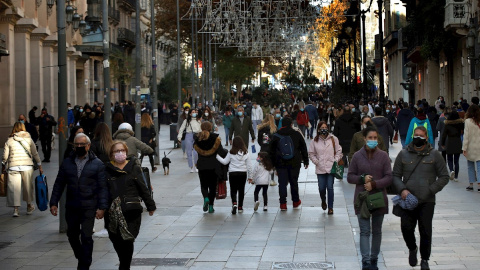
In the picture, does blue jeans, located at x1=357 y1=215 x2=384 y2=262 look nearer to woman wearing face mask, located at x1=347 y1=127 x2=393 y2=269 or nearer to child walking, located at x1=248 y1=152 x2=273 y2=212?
woman wearing face mask, located at x1=347 y1=127 x2=393 y2=269

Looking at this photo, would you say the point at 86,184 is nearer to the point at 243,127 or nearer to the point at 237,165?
the point at 237,165

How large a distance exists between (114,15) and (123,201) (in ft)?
211

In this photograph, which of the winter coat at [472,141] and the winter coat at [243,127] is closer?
the winter coat at [472,141]

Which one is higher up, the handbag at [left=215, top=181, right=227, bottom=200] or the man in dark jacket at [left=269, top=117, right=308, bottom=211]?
the man in dark jacket at [left=269, top=117, right=308, bottom=211]

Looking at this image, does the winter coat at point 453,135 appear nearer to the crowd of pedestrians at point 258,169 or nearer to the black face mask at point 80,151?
the crowd of pedestrians at point 258,169

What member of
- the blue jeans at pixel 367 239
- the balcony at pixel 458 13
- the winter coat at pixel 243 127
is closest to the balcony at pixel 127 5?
the balcony at pixel 458 13

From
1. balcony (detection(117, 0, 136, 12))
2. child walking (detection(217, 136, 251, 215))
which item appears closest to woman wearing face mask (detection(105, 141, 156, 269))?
child walking (detection(217, 136, 251, 215))

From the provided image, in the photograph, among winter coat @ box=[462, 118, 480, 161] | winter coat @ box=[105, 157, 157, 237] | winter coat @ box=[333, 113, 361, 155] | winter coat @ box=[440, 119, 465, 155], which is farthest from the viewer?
winter coat @ box=[333, 113, 361, 155]

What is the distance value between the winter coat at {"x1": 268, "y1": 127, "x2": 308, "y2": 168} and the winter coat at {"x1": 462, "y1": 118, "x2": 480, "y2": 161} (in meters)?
3.62

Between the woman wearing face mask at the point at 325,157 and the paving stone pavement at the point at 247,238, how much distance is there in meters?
0.41

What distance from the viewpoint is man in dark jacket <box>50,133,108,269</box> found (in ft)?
31.6

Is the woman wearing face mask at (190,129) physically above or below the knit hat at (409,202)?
above

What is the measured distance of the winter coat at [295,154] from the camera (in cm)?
1597

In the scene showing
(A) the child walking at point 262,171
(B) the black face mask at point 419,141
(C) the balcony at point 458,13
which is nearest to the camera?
(B) the black face mask at point 419,141
